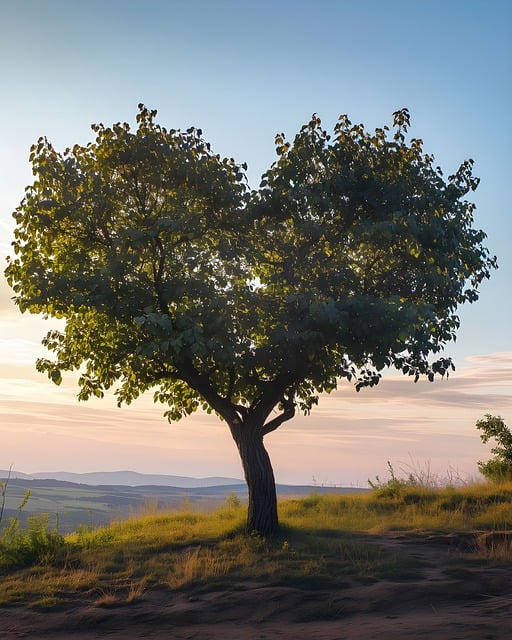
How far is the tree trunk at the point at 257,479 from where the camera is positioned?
835 inches

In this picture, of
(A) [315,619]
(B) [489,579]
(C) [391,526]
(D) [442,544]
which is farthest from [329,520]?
(A) [315,619]

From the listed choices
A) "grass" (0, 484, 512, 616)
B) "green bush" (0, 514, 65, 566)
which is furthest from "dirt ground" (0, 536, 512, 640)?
"green bush" (0, 514, 65, 566)

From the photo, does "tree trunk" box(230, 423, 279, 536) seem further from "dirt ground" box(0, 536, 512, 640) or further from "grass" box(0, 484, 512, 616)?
"dirt ground" box(0, 536, 512, 640)

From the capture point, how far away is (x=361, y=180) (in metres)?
21.3

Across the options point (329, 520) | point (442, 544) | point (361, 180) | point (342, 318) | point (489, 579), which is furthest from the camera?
point (329, 520)

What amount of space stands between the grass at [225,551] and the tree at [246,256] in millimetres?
2499

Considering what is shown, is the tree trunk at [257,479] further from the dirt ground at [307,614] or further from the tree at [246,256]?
the dirt ground at [307,614]

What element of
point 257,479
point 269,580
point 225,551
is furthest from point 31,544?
point 269,580

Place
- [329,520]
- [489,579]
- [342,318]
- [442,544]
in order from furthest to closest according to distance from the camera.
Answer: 1. [329,520]
2. [442,544]
3. [342,318]
4. [489,579]

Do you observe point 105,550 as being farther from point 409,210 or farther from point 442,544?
point 409,210

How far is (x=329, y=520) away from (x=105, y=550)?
8211 mm

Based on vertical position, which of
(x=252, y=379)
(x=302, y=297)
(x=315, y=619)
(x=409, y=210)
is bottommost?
(x=315, y=619)

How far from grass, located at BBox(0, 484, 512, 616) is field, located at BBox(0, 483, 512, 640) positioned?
1.9 inches

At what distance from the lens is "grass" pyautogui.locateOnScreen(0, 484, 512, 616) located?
1577 centimetres
